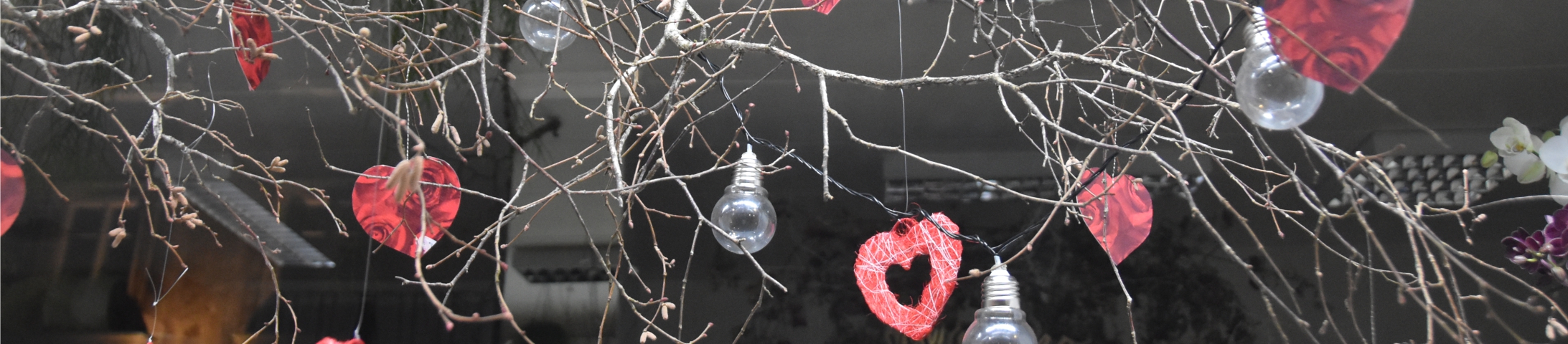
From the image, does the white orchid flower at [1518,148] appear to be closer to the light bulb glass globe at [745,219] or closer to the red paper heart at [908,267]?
the red paper heart at [908,267]

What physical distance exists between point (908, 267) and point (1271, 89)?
3.65 ft

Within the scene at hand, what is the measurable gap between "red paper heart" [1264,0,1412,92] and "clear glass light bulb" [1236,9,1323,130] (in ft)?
0.08

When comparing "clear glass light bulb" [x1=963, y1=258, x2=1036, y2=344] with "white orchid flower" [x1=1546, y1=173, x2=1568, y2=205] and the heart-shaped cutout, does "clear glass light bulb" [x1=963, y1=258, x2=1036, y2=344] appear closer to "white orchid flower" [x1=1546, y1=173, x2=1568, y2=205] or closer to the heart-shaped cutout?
the heart-shaped cutout

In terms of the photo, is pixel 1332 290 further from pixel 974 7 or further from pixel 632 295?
pixel 632 295

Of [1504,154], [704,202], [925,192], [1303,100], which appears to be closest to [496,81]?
[704,202]

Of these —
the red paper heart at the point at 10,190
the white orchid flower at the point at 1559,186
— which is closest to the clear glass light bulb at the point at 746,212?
the red paper heart at the point at 10,190

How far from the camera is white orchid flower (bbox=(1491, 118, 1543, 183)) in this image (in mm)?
1815

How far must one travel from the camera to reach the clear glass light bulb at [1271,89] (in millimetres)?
789

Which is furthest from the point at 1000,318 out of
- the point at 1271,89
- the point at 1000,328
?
the point at 1271,89

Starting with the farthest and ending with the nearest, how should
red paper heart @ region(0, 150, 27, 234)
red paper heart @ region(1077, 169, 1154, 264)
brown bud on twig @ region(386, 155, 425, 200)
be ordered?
1. red paper heart @ region(1077, 169, 1154, 264)
2. red paper heart @ region(0, 150, 27, 234)
3. brown bud on twig @ region(386, 155, 425, 200)

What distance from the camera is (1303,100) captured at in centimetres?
80

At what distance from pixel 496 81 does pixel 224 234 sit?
0.67 m

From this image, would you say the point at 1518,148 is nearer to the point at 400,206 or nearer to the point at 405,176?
the point at 405,176

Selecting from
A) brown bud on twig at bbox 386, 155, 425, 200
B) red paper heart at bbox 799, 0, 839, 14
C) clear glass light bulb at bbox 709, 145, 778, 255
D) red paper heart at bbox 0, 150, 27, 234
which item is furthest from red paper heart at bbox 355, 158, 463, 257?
brown bud on twig at bbox 386, 155, 425, 200
